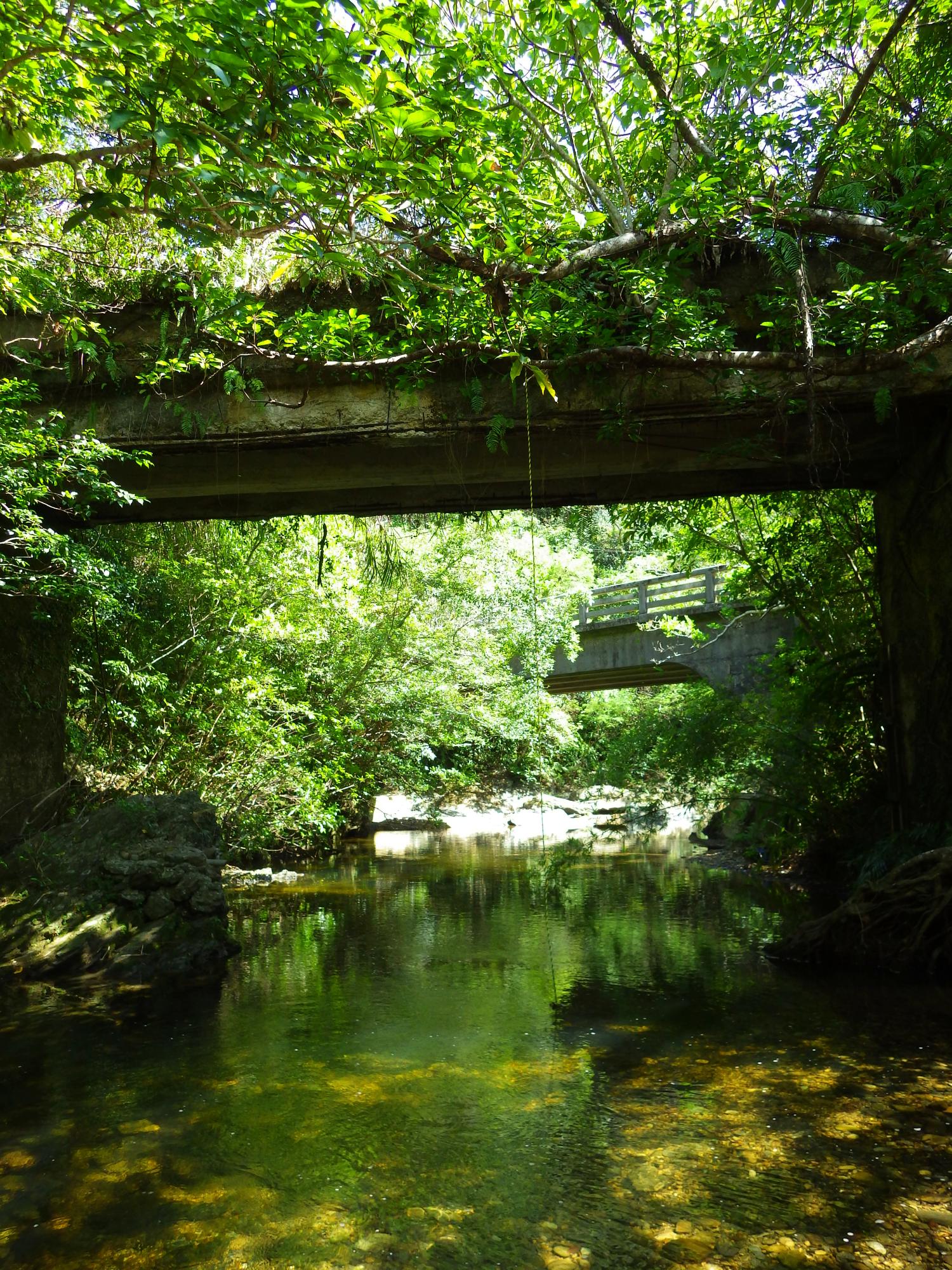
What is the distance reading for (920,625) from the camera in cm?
715

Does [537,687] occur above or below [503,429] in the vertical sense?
below

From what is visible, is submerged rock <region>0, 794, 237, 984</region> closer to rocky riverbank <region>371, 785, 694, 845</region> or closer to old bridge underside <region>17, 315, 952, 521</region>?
old bridge underside <region>17, 315, 952, 521</region>

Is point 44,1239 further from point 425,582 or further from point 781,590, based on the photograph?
point 425,582

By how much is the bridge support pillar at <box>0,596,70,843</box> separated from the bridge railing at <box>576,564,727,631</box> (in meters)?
10.7

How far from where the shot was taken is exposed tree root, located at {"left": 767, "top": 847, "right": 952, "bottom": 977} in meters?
6.09

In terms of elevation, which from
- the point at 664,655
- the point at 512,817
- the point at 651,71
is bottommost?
the point at 512,817

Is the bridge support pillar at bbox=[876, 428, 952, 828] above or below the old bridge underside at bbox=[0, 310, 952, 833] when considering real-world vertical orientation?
below

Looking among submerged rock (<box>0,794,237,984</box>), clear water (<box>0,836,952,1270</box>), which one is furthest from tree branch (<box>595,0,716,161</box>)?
submerged rock (<box>0,794,237,984</box>)

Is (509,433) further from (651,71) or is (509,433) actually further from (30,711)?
(30,711)

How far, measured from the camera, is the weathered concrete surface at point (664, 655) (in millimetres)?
15500

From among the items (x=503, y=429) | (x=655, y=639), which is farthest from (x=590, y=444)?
(x=655, y=639)

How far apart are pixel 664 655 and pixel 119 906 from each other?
1410 cm

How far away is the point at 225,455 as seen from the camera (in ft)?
24.5

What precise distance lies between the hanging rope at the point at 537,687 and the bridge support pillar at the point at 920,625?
3071 millimetres
